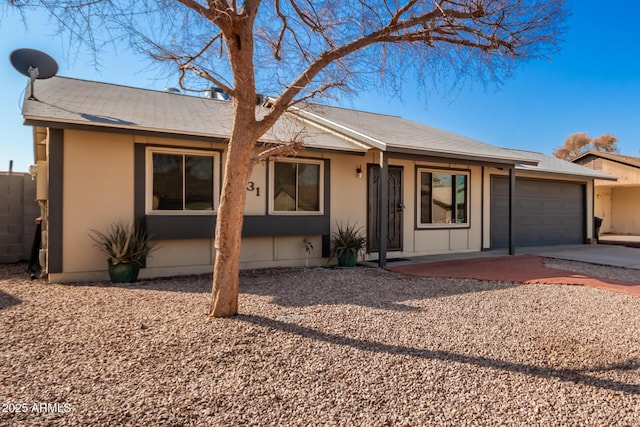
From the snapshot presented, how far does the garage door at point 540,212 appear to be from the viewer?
1149 cm

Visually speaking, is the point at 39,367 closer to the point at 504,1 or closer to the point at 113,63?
the point at 113,63

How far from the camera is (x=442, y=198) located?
10414 mm

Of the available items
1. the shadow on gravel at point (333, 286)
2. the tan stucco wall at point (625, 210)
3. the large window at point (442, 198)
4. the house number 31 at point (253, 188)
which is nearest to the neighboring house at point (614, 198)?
the tan stucco wall at point (625, 210)

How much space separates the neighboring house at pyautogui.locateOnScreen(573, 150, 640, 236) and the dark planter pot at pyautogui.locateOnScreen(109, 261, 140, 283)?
62.6 ft

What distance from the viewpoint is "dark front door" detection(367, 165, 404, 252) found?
9289 millimetres

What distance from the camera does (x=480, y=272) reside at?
7.70 meters

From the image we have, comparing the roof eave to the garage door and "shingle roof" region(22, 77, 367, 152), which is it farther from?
the garage door

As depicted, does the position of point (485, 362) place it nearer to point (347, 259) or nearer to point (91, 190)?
point (347, 259)

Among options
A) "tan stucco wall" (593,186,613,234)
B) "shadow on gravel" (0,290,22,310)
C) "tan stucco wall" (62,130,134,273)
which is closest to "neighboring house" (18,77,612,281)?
"tan stucco wall" (62,130,134,273)

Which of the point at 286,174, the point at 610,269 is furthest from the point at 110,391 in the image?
the point at 610,269

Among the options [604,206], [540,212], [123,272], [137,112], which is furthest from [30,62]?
[604,206]

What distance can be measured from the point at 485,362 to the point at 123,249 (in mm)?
5526

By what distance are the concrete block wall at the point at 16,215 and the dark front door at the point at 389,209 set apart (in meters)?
7.52

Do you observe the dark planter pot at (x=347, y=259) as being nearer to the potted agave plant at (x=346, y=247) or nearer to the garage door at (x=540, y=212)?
the potted agave plant at (x=346, y=247)
